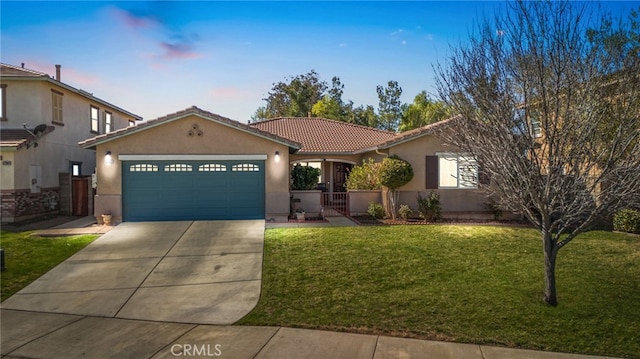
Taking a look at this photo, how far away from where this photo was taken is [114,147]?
46.1ft

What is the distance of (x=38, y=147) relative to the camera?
16.1m

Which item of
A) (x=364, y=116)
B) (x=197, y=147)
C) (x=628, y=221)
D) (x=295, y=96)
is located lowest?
(x=628, y=221)

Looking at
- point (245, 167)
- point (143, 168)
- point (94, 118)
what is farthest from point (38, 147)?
point (245, 167)

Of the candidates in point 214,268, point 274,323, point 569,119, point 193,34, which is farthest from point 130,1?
point 569,119

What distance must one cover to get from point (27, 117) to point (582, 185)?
773 inches

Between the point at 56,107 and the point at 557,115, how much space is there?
64.7 feet

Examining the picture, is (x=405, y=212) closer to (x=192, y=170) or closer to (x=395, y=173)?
(x=395, y=173)

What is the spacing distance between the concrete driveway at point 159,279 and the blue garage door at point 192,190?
185 cm

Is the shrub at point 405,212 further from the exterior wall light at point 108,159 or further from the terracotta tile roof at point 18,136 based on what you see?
the terracotta tile roof at point 18,136

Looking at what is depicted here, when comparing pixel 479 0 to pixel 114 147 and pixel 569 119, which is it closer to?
Result: pixel 569 119

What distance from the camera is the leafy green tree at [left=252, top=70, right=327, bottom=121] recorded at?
45.5m

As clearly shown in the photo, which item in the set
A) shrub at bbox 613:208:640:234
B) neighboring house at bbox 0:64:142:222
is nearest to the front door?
neighboring house at bbox 0:64:142:222

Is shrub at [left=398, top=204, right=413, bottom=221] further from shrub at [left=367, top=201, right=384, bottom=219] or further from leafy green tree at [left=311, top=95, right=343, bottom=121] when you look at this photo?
leafy green tree at [left=311, top=95, right=343, bottom=121]

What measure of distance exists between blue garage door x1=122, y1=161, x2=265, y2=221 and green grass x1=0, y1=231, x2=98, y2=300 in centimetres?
250
